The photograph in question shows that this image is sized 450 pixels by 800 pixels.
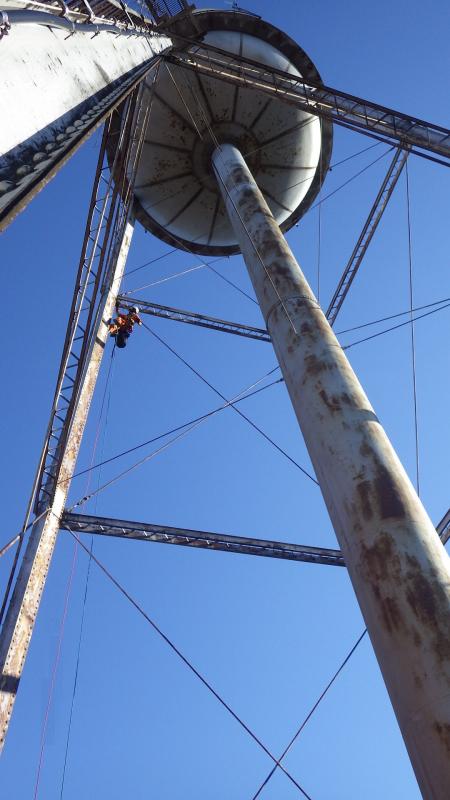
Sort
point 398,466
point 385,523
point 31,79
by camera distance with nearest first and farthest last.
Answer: point 31,79, point 385,523, point 398,466

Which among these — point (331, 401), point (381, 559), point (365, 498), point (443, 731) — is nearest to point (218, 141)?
point (331, 401)

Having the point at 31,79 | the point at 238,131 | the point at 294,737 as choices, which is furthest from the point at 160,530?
the point at 238,131

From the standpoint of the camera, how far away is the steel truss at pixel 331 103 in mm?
6414

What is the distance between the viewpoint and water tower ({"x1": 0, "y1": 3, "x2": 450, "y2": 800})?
2.21 m

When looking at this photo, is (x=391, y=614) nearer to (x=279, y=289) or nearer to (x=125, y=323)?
(x=279, y=289)

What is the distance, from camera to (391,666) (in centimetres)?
222

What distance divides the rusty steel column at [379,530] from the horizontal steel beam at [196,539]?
3.01 meters

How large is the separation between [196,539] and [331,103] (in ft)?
17.3

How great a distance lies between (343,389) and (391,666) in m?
1.55

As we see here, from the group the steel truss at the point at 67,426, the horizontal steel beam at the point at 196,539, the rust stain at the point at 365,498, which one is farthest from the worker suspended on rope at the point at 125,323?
the rust stain at the point at 365,498

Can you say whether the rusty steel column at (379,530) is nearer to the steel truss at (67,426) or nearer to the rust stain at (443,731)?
the rust stain at (443,731)

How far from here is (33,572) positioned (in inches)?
210

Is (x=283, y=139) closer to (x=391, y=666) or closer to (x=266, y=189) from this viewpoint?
(x=266, y=189)

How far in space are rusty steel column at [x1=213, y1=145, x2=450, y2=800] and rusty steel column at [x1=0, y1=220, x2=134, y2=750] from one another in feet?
10.2
